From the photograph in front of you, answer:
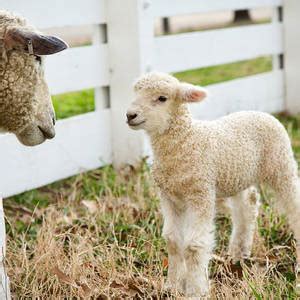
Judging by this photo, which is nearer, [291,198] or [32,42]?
[32,42]

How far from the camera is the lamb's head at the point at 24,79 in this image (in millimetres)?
2912

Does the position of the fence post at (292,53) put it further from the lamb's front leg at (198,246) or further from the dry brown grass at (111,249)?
the lamb's front leg at (198,246)

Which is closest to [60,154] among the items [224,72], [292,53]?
[292,53]

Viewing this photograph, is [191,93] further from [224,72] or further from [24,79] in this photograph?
[224,72]

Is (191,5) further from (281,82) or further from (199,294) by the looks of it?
(199,294)

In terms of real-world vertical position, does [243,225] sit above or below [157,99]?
below

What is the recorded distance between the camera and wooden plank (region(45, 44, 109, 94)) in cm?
493

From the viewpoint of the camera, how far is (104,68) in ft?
17.5

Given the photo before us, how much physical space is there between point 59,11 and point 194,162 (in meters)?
1.89

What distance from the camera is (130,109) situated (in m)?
3.34

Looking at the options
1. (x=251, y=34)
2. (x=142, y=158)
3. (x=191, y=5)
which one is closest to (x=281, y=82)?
(x=251, y=34)

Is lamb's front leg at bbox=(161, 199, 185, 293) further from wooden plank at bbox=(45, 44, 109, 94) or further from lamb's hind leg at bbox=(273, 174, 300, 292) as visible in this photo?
wooden plank at bbox=(45, 44, 109, 94)

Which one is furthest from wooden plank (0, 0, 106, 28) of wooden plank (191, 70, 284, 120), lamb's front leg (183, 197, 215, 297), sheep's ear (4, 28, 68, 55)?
lamb's front leg (183, 197, 215, 297)

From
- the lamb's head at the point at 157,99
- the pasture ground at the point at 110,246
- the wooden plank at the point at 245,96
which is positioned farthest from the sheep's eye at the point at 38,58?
the wooden plank at the point at 245,96
